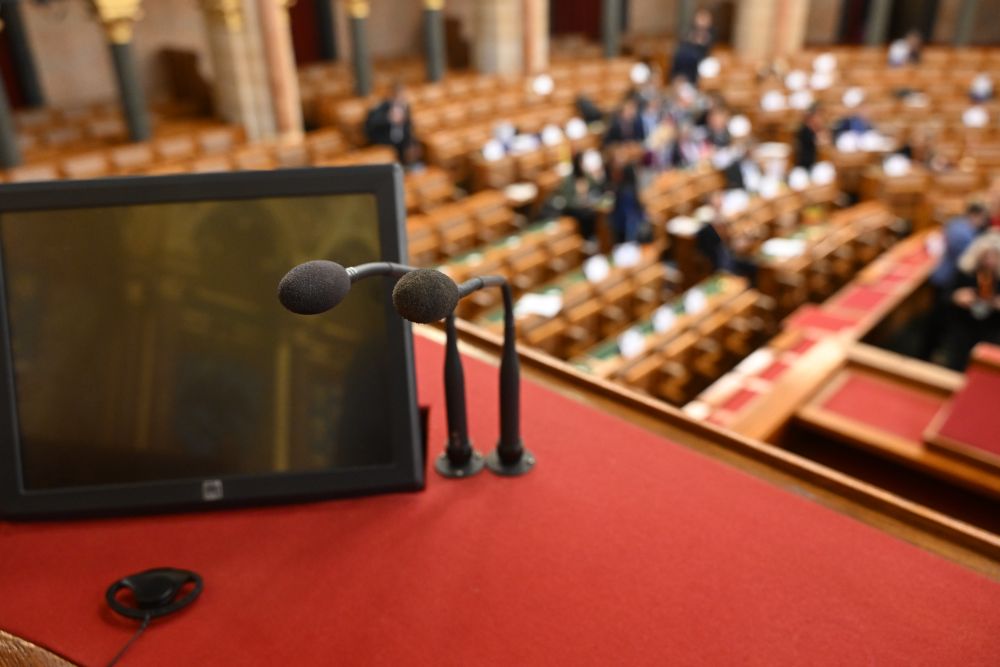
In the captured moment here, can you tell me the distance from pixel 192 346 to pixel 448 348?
0.39 meters

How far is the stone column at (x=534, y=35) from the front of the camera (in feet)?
35.5

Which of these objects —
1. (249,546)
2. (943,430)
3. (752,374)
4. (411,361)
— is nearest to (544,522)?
(411,361)

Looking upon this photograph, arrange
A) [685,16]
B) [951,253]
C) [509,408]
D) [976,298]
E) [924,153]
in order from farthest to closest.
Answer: [685,16] → [924,153] → [951,253] → [976,298] → [509,408]

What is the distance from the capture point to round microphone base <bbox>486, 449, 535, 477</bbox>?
4.41ft

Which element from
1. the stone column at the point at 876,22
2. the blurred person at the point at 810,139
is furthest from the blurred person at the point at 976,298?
the stone column at the point at 876,22

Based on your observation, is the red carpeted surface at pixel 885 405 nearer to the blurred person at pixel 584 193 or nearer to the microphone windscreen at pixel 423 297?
the microphone windscreen at pixel 423 297

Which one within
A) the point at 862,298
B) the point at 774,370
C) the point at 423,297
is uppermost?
the point at 423,297

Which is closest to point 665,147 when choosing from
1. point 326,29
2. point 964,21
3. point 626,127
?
point 626,127

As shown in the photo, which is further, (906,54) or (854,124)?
(906,54)

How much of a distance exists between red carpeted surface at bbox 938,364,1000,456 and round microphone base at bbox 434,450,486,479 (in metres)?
1.76

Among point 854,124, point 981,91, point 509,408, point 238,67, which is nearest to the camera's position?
point 509,408

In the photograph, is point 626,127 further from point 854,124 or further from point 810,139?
point 854,124

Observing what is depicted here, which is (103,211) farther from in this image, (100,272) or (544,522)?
(544,522)

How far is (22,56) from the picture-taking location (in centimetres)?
957
